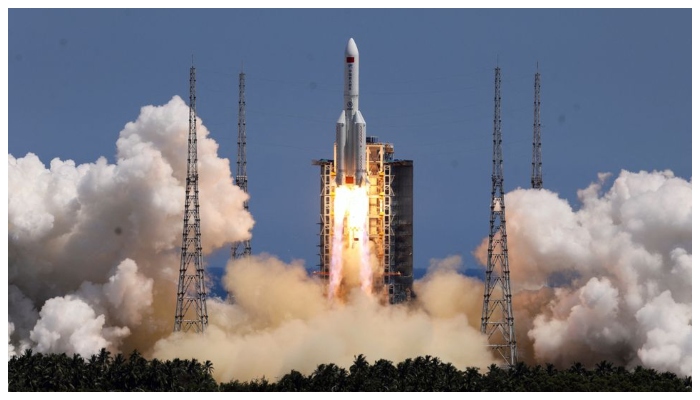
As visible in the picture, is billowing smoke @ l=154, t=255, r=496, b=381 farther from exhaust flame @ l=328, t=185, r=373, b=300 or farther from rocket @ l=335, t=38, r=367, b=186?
rocket @ l=335, t=38, r=367, b=186

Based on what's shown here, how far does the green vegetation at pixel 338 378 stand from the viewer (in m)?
89.1

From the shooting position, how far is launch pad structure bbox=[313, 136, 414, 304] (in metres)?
98.6

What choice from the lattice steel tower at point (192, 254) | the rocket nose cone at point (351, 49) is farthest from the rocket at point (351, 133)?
the lattice steel tower at point (192, 254)

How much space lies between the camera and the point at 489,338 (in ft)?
325

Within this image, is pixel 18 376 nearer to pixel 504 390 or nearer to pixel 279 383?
pixel 279 383

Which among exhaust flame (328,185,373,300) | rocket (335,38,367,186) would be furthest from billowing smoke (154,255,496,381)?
rocket (335,38,367,186)

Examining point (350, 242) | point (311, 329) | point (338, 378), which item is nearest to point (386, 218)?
point (350, 242)

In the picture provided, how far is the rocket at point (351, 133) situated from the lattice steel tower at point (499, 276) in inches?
233

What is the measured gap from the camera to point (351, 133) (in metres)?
95.7

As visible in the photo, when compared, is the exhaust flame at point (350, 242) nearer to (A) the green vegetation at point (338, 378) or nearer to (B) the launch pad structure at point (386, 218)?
(B) the launch pad structure at point (386, 218)

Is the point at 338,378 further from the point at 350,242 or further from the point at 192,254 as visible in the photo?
the point at 192,254

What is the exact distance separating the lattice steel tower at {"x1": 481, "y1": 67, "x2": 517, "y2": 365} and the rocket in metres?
5.92

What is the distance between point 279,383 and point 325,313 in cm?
829

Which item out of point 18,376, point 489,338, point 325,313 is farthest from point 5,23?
point 489,338
